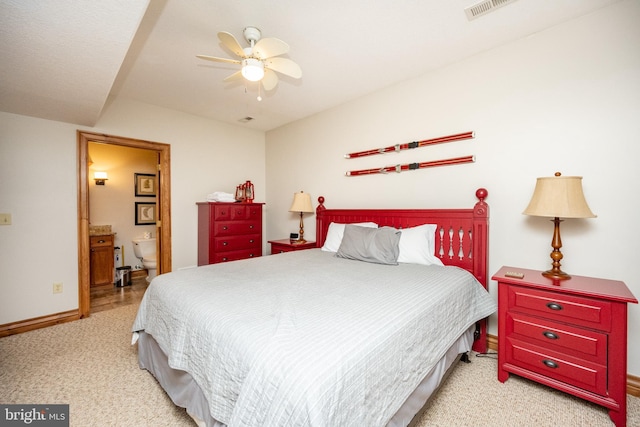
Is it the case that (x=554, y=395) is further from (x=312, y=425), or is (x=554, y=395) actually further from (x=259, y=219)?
(x=259, y=219)

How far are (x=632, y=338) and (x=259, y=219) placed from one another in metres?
3.93

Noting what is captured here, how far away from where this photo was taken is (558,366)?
67.6 inches

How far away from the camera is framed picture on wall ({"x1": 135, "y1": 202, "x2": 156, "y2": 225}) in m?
5.01

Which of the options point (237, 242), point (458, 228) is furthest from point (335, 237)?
point (237, 242)

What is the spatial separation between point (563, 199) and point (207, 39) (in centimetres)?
283

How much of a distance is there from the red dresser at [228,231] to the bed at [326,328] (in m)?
1.49

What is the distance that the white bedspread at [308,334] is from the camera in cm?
89

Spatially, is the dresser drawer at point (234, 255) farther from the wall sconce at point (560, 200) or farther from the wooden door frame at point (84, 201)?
the wall sconce at point (560, 200)

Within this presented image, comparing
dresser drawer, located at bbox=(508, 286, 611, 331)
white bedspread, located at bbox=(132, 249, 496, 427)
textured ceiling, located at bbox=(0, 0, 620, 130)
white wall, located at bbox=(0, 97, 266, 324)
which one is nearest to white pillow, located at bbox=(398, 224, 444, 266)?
white bedspread, located at bbox=(132, 249, 496, 427)

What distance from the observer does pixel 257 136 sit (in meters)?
4.72

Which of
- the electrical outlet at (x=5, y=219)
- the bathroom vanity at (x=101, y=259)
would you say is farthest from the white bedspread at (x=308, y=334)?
the bathroom vanity at (x=101, y=259)

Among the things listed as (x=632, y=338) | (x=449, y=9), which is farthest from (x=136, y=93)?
(x=632, y=338)

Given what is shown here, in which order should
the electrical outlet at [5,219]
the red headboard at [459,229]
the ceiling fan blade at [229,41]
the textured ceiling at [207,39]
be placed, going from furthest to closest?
the electrical outlet at [5,219]
the red headboard at [459,229]
the ceiling fan blade at [229,41]
the textured ceiling at [207,39]

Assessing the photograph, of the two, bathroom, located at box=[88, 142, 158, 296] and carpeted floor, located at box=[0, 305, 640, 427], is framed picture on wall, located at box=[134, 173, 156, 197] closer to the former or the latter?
bathroom, located at box=[88, 142, 158, 296]
